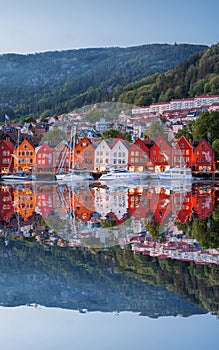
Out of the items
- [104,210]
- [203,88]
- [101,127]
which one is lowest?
[104,210]

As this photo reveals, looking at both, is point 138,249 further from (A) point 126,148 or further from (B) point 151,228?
(A) point 126,148

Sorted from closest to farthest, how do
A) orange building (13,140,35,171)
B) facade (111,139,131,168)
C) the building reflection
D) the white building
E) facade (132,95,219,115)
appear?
the building reflection → orange building (13,140,35,171) → the white building → facade (111,139,131,168) → facade (132,95,219,115)

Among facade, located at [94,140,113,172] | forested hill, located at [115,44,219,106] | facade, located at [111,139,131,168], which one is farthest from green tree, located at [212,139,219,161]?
forested hill, located at [115,44,219,106]

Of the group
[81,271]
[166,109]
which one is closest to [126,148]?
[81,271]

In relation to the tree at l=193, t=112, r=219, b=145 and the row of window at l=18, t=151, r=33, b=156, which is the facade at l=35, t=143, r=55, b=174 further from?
the tree at l=193, t=112, r=219, b=145

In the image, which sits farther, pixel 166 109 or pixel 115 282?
pixel 166 109

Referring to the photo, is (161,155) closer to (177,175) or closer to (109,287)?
(177,175)

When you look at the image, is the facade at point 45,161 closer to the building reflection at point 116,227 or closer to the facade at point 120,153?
the facade at point 120,153
